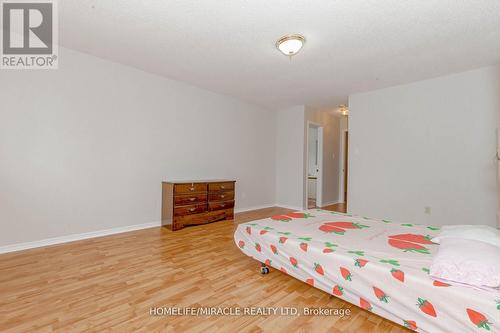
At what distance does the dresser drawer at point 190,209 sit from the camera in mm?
3781

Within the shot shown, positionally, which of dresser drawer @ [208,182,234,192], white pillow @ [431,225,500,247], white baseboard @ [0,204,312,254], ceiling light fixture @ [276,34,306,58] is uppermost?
ceiling light fixture @ [276,34,306,58]

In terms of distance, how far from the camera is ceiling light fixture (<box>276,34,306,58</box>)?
8.60 feet

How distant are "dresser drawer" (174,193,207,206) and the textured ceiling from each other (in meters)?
2.04

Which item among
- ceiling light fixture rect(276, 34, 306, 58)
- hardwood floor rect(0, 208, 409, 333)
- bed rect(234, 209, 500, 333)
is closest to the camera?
bed rect(234, 209, 500, 333)

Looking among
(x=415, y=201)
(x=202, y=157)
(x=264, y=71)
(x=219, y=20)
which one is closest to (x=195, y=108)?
(x=202, y=157)

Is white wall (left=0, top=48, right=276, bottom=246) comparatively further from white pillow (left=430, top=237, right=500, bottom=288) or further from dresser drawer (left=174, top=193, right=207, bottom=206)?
white pillow (left=430, top=237, right=500, bottom=288)

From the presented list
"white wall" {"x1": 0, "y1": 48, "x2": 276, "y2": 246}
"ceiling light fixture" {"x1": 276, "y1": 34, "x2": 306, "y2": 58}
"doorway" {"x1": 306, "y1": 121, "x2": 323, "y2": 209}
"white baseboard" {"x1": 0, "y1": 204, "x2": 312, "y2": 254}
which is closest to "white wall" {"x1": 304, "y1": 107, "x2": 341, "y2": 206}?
"doorway" {"x1": 306, "y1": 121, "x2": 323, "y2": 209}

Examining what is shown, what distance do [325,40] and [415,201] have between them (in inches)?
123

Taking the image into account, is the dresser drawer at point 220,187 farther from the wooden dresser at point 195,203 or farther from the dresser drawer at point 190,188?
the dresser drawer at point 190,188

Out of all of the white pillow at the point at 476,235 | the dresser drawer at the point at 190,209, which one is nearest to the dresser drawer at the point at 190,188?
the dresser drawer at the point at 190,209

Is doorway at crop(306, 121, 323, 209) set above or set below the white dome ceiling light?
below

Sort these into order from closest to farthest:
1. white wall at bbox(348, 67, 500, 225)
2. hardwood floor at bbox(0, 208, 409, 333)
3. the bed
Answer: the bed → hardwood floor at bbox(0, 208, 409, 333) → white wall at bbox(348, 67, 500, 225)

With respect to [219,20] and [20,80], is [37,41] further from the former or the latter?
[219,20]

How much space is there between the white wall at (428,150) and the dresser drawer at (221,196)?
8.02 feet
